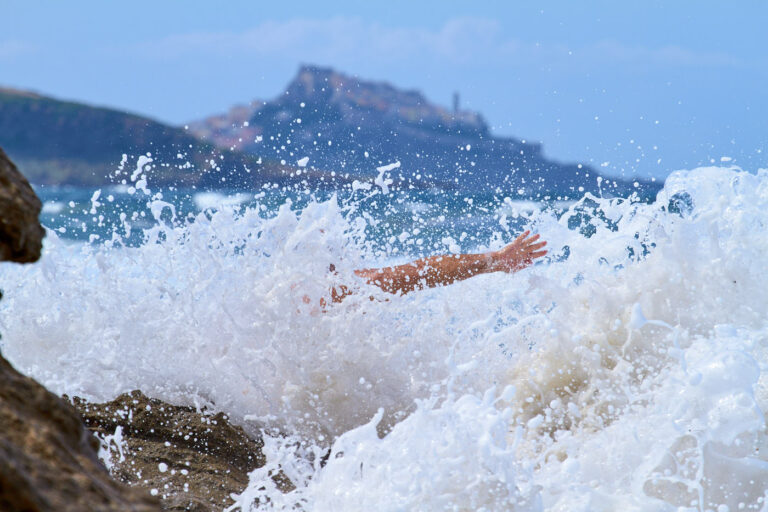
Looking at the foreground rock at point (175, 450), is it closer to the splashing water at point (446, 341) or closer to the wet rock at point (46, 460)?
the splashing water at point (446, 341)

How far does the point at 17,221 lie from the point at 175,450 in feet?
5.68

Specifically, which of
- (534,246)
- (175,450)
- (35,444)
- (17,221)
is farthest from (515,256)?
(35,444)

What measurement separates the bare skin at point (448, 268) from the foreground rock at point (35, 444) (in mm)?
2193

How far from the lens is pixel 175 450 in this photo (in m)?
2.89

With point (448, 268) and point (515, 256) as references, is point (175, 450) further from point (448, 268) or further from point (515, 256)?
point (515, 256)

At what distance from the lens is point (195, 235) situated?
366cm

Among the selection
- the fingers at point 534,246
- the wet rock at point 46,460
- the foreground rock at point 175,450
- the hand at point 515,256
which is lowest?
the wet rock at point 46,460

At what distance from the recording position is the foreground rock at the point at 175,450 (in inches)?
102

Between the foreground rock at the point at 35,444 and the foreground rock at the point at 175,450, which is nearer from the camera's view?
the foreground rock at the point at 35,444

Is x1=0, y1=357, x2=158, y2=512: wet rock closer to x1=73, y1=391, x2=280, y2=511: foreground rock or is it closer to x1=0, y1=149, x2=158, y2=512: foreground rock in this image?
x1=0, y1=149, x2=158, y2=512: foreground rock

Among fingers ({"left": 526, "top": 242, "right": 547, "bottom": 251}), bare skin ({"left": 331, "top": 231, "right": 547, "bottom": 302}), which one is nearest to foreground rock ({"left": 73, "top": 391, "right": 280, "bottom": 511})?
bare skin ({"left": 331, "top": 231, "right": 547, "bottom": 302})

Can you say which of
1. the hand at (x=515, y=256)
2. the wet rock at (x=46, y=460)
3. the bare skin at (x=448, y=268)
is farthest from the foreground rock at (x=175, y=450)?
the hand at (x=515, y=256)

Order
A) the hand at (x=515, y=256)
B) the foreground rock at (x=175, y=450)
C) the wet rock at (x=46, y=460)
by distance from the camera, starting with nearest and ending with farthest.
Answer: the wet rock at (x=46, y=460)
the foreground rock at (x=175, y=450)
the hand at (x=515, y=256)

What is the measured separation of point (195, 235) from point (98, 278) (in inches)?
23.6
